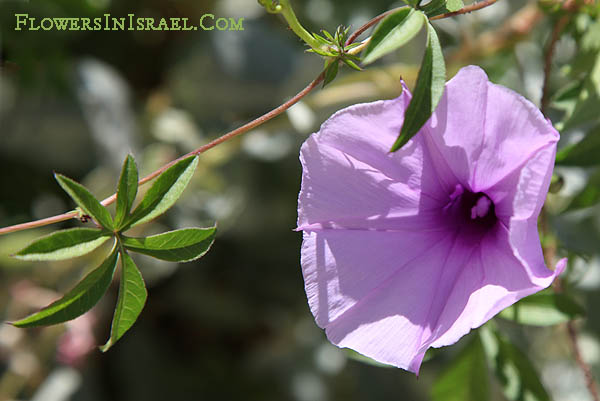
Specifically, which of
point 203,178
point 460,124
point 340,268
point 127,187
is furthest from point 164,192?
point 203,178

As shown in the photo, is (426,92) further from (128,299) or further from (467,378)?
(467,378)

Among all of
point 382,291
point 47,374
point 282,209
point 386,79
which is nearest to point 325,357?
point 282,209

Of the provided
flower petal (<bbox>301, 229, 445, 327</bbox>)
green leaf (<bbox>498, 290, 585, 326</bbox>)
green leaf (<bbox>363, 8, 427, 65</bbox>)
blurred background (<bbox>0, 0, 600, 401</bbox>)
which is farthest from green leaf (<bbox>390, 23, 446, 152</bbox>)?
blurred background (<bbox>0, 0, 600, 401</bbox>)

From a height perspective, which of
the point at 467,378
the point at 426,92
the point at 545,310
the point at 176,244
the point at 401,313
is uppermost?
the point at 426,92

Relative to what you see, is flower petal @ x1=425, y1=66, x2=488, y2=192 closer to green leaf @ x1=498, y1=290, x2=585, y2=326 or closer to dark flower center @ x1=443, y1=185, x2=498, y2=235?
dark flower center @ x1=443, y1=185, x2=498, y2=235

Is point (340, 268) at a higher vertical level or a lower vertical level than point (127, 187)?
lower

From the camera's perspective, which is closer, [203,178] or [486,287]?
[486,287]

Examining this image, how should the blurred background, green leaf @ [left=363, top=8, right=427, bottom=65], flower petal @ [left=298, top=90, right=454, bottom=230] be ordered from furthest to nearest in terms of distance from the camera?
the blurred background → flower petal @ [left=298, top=90, right=454, bottom=230] → green leaf @ [left=363, top=8, right=427, bottom=65]

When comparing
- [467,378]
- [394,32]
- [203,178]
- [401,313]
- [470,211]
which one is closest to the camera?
[394,32]
